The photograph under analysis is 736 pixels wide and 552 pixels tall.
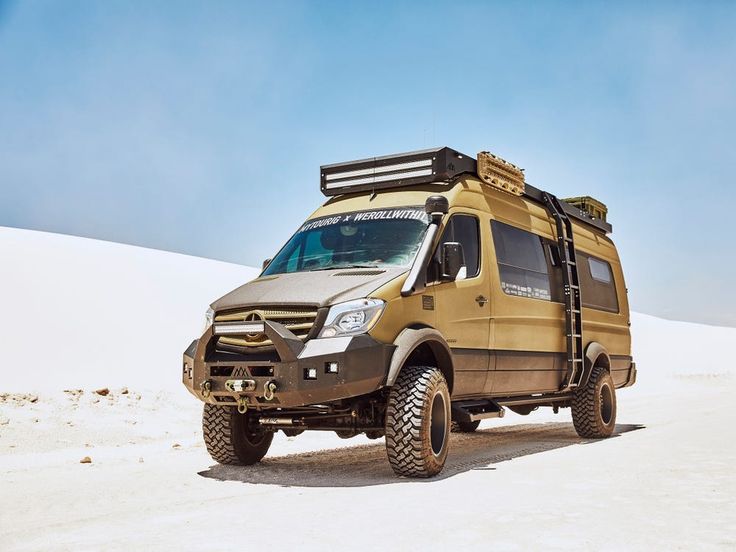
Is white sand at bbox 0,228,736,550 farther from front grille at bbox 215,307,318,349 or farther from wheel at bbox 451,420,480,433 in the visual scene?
front grille at bbox 215,307,318,349

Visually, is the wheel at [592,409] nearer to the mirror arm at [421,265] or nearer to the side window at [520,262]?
the side window at [520,262]

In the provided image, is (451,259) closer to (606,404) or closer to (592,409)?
(592,409)

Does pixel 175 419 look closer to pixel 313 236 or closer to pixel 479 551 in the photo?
pixel 313 236

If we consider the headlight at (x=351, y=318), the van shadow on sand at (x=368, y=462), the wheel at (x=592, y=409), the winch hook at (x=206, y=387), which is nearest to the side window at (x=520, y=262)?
the wheel at (x=592, y=409)

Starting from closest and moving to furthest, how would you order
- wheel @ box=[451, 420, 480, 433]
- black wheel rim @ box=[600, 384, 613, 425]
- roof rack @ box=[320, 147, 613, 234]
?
roof rack @ box=[320, 147, 613, 234] < black wheel rim @ box=[600, 384, 613, 425] < wheel @ box=[451, 420, 480, 433]

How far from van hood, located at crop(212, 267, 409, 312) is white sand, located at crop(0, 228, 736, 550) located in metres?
1.62

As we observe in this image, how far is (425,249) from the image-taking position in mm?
8133

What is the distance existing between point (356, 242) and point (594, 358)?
189 inches

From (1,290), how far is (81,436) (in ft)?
48.6

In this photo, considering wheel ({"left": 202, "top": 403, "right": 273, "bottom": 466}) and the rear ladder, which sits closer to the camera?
wheel ({"left": 202, "top": 403, "right": 273, "bottom": 466})

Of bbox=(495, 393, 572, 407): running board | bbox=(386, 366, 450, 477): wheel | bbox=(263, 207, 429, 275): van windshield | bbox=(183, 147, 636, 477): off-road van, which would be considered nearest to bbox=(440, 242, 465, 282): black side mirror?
bbox=(183, 147, 636, 477): off-road van

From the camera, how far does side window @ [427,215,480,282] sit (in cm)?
873

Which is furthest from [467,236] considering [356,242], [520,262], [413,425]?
[413,425]

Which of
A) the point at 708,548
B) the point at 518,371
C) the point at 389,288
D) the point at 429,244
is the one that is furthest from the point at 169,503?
the point at 518,371
